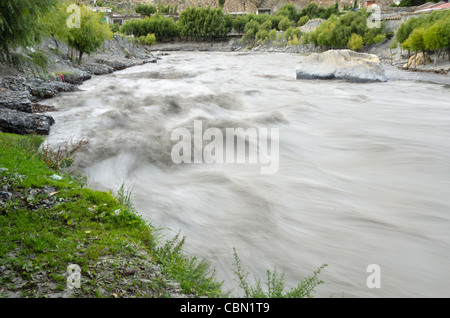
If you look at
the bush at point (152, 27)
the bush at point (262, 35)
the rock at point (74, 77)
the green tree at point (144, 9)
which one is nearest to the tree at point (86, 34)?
the rock at point (74, 77)

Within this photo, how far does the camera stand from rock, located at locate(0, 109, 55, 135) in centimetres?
839

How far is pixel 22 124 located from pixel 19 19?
3.53m

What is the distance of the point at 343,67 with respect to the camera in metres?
24.1

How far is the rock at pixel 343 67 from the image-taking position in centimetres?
2344

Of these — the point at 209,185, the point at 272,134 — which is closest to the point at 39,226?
the point at 209,185

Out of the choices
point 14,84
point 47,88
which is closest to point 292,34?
point 47,88

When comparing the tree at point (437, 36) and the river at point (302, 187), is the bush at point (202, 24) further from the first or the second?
the river at point (302, 187)

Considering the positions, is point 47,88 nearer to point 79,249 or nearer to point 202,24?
point 79,249

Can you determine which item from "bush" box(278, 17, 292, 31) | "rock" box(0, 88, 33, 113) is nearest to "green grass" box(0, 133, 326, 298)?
"rock" box(0, 88, 33, 113)

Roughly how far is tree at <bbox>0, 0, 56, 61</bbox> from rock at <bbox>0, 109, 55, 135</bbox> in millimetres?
2332

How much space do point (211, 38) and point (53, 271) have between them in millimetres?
112630

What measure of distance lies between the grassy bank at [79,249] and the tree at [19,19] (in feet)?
9.37
